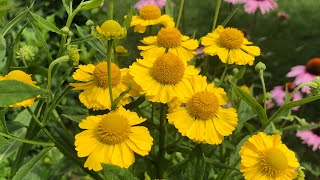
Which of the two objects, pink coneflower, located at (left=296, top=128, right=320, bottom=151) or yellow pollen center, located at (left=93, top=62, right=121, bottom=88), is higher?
yellow pollen center, located at (left=93, top=62, right=121, bottom=88)

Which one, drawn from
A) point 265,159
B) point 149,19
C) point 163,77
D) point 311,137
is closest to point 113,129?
point 163,77

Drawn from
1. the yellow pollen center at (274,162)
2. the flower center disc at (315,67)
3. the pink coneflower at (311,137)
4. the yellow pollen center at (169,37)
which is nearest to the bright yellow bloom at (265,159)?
the yellow pollen center at (274,162)

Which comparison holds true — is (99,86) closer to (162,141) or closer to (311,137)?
(162,141)

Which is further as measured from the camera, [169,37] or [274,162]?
[169,37]

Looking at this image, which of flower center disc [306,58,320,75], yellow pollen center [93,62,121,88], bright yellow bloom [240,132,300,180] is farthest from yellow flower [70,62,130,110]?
flower center disc [306,58,320,75]

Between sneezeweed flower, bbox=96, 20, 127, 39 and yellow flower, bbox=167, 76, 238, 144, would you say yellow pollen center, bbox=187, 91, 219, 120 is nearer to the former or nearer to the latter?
yellow flower, bbox=167, 76, 238, 144

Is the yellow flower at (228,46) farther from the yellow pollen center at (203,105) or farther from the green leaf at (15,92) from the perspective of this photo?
the green leaf at (15,92)

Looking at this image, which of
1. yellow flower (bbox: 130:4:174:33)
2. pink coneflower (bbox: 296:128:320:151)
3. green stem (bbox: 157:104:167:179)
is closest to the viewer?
green stem (bbox: 157:104:167:179)
